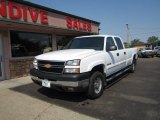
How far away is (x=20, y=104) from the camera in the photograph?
5219 mm

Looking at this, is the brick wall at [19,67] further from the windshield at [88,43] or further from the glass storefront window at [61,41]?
the windshield at [88,43]

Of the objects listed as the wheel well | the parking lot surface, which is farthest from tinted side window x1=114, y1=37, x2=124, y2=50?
the wheel well

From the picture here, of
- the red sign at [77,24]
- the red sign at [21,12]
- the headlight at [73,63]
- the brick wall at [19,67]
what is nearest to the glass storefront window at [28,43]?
the brick wall at [19,67]

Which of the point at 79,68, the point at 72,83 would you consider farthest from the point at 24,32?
the point at 72,83

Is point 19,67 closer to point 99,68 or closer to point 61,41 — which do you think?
point 61,41

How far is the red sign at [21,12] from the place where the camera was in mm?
7621

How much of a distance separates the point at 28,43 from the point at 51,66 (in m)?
5.83

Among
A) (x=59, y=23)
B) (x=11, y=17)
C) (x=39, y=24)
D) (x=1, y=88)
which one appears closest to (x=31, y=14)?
(x=39, y=24)

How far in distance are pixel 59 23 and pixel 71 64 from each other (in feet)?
22.3

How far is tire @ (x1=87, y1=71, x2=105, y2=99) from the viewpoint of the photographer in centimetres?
510

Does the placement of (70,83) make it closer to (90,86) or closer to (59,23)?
(90,86)

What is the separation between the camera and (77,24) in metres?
12.8

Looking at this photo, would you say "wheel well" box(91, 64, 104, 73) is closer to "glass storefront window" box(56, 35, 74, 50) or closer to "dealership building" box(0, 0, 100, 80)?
"dealership building" box(0, 0, 100, 80)

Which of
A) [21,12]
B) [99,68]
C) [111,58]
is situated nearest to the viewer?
[99,68]
